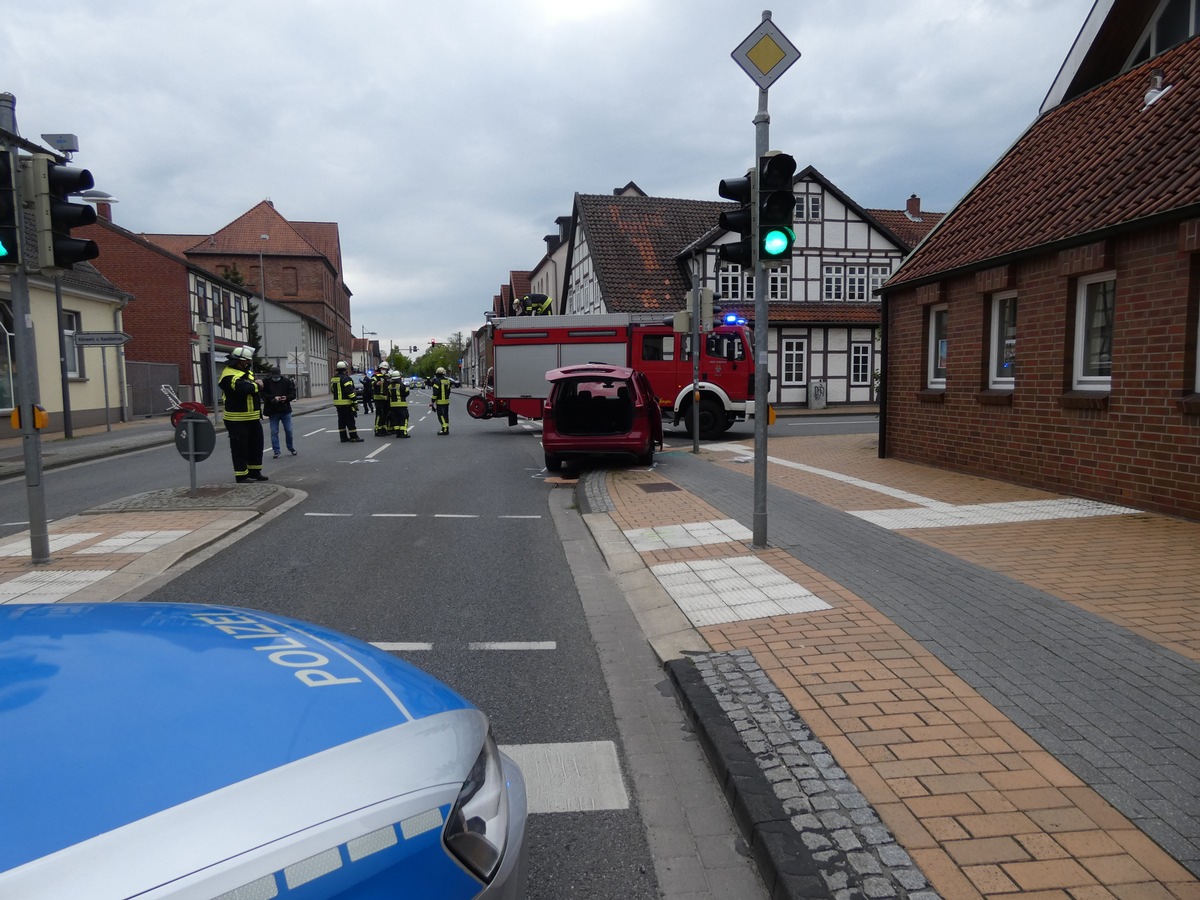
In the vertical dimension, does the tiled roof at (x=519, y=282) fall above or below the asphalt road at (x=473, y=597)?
above

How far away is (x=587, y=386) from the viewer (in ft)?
45.5

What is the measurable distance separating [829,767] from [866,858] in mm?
606

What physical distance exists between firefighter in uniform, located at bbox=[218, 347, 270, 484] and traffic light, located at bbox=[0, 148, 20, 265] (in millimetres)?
4587

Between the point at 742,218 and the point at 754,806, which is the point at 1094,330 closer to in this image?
the point at 742,218

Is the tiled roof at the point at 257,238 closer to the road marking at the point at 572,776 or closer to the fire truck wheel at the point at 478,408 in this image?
the fire truck wheel at the point at 478,408

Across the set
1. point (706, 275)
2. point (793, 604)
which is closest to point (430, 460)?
point (793, 604)

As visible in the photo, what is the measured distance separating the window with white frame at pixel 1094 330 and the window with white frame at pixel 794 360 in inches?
959

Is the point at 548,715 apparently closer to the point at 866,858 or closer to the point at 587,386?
the point at 866,858

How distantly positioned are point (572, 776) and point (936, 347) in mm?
11052

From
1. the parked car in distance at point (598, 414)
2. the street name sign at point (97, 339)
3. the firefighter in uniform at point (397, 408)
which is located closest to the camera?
the parked car in distance at point (598, 414)

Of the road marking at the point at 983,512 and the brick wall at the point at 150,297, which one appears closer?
the road marking at the point at 983,512

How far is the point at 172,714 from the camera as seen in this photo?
6.05 feet

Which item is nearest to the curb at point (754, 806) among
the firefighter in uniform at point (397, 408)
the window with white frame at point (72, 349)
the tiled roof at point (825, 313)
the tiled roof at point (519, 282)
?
the firefighter in uniform at point (397, 408)

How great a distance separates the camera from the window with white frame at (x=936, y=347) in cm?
1267
